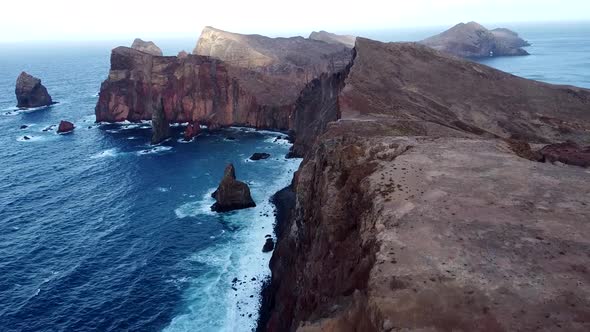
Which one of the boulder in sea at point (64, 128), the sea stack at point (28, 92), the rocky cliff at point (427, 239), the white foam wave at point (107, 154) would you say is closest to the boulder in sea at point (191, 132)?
the white foam wave at point (107, 154)

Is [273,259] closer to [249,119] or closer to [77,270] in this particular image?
[77,270]

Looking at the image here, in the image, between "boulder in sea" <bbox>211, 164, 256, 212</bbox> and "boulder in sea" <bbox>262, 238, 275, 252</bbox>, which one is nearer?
"boulder in sea" <bbox>262, 238, 275, 252</bbox>

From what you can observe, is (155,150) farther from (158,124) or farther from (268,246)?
(268,246)

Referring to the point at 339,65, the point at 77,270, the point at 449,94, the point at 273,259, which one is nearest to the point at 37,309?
the point at 77,270

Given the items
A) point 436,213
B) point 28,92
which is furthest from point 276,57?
point 436,213

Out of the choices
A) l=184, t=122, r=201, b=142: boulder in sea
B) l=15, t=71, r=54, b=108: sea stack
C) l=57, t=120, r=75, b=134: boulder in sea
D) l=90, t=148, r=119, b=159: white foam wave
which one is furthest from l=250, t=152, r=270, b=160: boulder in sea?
l=15, t=71, r=54, b=108: sea stack

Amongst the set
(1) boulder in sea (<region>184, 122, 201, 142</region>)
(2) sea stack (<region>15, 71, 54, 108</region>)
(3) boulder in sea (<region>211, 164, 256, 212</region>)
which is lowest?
(3) boulder in sea (<region>211, 164, 256, 212</region>)

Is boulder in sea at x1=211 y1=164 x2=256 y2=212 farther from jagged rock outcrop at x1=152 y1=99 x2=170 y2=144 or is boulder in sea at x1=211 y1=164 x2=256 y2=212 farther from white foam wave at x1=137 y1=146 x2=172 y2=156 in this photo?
jagged rock outcrop at x1=152 y1=99 x2=170 y2=144

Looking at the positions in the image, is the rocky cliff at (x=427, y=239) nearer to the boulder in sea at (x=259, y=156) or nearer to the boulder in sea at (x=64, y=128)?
the boulder in sea at (x=259, y=156)
